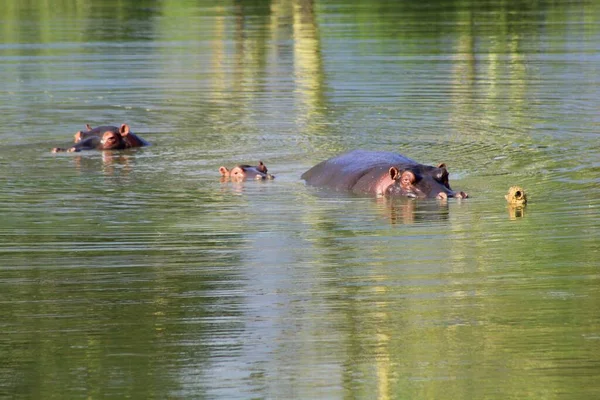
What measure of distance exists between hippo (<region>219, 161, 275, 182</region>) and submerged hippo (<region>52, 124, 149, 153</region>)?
101 inches

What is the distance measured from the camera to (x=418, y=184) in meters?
12.0

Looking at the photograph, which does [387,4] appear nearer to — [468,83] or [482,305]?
[468,83]

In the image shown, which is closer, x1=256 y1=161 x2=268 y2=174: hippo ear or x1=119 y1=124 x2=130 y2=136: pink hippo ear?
x1=256 y1=161 x2=268 y2=174: hippo ear

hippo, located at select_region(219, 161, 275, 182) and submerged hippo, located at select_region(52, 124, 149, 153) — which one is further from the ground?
submerged hippo, located at select_region(52, 124, 149, 153)

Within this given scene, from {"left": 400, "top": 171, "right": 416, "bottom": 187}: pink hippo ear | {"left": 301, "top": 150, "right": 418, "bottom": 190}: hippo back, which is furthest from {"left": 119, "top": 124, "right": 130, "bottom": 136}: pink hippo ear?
{"left": 400, "top": 171, "right": 416, "bottom": 187}: pink hippo ear

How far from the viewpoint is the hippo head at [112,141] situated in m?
15.6

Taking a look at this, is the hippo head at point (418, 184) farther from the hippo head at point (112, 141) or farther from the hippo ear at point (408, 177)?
the hippo head at point (112, 141)

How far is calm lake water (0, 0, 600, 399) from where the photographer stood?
6.73 m

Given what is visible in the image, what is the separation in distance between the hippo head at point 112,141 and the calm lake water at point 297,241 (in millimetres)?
164

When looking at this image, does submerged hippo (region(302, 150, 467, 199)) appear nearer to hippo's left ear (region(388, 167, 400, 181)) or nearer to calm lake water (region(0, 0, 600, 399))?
hippo's left ear (region(388, 167, 400, 181))

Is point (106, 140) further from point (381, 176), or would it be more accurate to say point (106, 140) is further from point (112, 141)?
point (381, 176)

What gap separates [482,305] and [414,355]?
1.12 meters

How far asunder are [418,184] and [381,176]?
41 cm

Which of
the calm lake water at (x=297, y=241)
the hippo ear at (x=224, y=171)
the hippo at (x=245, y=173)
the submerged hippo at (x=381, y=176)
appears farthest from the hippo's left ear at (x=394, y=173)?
the hippo ear at (x=224, y=171)
